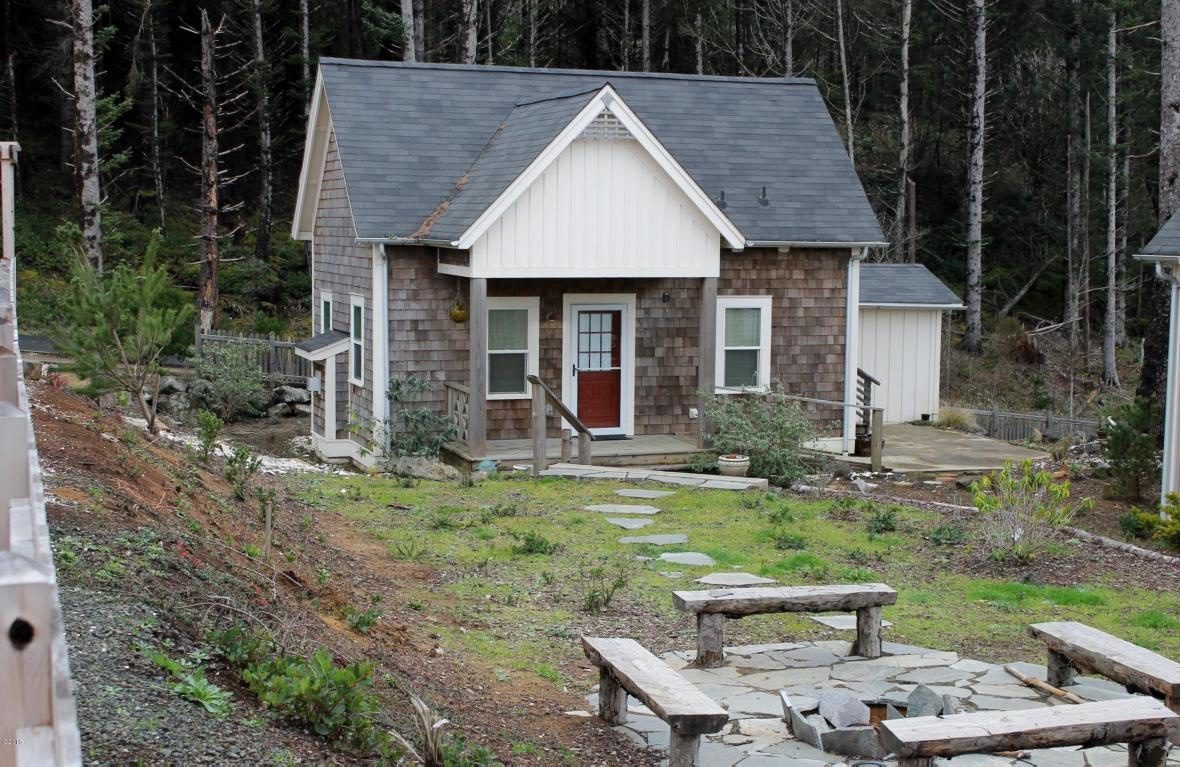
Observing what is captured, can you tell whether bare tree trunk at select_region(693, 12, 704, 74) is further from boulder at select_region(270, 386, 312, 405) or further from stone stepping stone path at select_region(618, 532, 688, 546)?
stone stepping stone path at select_region(618, 532, 688, 546)

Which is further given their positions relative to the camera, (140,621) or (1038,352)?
(1038,352)

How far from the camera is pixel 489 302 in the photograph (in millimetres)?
18078

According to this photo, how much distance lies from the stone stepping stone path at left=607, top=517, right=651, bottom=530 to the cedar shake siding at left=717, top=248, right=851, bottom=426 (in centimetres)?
664

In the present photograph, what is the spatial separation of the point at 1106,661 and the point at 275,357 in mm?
20962

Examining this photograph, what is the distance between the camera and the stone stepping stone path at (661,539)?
38.4ft

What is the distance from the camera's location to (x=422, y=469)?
16.7m

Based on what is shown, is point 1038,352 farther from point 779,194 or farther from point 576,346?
point 576,346

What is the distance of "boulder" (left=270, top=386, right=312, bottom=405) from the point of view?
25.0 metres

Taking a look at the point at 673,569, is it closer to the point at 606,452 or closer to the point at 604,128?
the point at 606,452

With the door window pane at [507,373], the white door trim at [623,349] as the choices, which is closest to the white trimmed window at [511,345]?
the door window pane at [507,373]

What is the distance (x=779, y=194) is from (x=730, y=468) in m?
4.87

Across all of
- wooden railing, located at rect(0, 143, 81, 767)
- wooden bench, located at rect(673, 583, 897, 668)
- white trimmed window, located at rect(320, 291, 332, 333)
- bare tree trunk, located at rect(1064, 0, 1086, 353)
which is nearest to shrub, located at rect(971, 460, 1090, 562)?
wooden bench, located at rect(673, 583, 897, 668)

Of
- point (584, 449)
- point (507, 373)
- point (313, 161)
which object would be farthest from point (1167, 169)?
point (313, 161)

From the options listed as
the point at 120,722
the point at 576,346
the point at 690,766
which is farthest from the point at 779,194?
the point at 120,722
